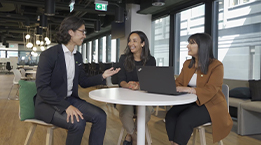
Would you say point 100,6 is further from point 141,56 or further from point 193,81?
point 193,81

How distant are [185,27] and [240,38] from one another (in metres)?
2.01

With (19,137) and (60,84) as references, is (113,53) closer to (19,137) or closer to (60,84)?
(19,137)

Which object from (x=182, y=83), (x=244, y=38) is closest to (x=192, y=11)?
(x=244, y=38)

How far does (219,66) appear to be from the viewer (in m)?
2.03

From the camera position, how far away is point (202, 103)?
190 centimetres

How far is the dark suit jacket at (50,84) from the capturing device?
1.76 meters

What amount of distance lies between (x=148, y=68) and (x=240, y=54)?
346cm

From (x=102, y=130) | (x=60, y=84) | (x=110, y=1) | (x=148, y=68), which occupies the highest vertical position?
(x=110, y=1)

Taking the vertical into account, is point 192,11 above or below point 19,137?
above

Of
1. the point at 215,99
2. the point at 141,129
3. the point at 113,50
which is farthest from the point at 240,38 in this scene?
the point at 113,50

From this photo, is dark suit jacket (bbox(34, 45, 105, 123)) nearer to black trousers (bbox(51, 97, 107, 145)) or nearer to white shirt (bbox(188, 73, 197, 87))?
black trousers (bbox(51, 97, 107, 145))

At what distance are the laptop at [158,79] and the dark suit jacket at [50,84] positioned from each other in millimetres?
Result: 637


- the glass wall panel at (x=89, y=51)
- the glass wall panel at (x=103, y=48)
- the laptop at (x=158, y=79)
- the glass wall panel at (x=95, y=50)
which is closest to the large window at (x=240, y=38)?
the laptop at (x=158, y=79)

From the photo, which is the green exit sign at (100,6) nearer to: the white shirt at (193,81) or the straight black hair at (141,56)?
the straight black hair at (141,56)
